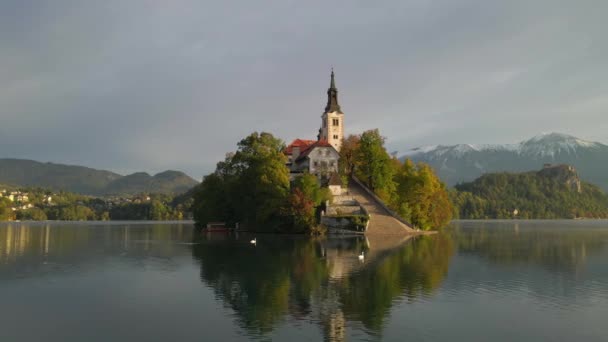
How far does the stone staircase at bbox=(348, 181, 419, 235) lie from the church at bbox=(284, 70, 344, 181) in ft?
23.9

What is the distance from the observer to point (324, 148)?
101m

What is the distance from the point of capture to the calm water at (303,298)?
22.3m

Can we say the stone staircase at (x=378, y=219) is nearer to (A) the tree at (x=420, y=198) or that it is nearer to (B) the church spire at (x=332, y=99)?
(A) the tree at (x=420, y=198)

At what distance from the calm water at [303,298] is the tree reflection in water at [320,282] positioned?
0.39 feet

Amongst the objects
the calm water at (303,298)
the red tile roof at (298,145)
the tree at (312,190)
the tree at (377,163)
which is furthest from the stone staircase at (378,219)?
the calm water at (303,298)

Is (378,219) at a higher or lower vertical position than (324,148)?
lower

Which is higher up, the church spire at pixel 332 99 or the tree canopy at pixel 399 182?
the church spire at pixel 332 99

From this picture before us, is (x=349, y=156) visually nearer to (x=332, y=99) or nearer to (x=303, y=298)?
(x=332, y=99)

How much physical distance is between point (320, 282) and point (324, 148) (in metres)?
67.0

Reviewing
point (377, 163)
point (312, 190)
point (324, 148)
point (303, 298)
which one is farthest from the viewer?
point (324, 148)

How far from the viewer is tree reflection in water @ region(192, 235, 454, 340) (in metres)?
Answer: 24.5

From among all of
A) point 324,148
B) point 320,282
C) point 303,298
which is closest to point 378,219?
point 324,148

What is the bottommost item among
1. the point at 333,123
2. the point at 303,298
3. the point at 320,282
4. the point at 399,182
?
the point at 303,298

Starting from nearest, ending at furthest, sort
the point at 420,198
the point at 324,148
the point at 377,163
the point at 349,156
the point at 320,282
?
the point at 320,282 < the point at 377,163 < the point at 420,198 < the point at 324,148 < the point at 349,156
